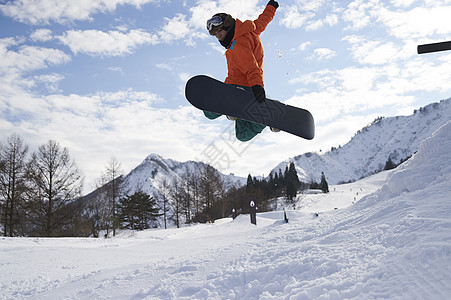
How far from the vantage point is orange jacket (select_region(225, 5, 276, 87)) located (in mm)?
3209

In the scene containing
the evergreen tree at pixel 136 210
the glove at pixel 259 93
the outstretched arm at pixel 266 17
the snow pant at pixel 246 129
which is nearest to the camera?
the glove at pixel 259 93

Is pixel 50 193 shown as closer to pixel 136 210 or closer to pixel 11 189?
pixel 11 189

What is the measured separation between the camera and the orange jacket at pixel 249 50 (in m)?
3.21

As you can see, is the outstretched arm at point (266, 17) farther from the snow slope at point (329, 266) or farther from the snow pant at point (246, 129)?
the snow slope at point (329, 266)

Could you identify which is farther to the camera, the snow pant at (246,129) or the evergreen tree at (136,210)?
the evergreen tree at (136,210)

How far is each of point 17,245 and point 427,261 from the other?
39.8ft

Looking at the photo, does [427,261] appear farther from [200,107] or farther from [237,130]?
[200,107]

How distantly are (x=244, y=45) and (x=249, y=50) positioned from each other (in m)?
0.08

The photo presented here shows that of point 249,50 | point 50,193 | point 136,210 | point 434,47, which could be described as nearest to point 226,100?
point 249,50

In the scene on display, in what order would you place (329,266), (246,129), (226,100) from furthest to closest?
1. (246,129)
2. (329,266)
3. (226,100)

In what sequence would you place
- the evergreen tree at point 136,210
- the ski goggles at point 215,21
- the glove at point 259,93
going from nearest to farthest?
the glove at point 259,93, the ski goggles at point 215,21, the evergreen tree at point 136,210

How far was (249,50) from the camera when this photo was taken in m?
3.22

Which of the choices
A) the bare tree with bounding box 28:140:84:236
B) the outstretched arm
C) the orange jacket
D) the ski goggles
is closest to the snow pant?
the orange jacket

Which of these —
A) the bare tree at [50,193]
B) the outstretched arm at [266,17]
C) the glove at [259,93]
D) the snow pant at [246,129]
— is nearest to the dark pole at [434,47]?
the outstretched arm at [266,17]
